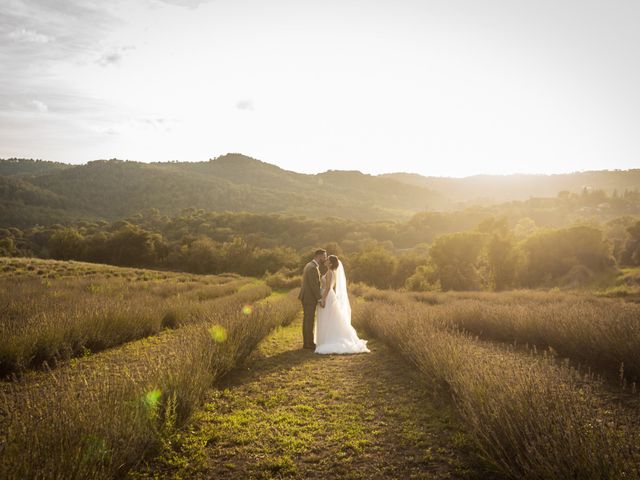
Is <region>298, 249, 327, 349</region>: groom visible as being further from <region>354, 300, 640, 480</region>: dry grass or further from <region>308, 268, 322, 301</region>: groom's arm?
<region>354, 300, 640, 480</region>: dry grass

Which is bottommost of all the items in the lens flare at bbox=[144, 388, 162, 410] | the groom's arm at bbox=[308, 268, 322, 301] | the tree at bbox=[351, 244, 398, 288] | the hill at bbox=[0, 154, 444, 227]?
the tree at bbox=[351, 244, 398, 288]

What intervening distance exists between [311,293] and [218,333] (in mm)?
2647

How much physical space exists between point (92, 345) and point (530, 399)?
7.98 metres

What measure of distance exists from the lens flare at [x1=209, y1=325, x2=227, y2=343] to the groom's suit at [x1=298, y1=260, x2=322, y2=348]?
7.57ft

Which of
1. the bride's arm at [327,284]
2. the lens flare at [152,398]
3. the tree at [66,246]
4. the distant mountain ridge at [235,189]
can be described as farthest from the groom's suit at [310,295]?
the distant mountain ridge at [235,189]

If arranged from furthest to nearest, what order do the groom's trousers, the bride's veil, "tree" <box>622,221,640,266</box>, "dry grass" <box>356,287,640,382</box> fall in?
"tree" <box>622,221,640,266</box> → the bride's veil → the groom's trousers → "dry grass" <box>356,287,640,382</box>

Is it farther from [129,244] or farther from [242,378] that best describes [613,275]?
[129,244]

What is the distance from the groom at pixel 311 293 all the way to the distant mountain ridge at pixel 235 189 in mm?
90856

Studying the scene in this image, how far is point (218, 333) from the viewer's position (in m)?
6.80

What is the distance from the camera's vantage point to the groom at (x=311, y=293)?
8.77 metres

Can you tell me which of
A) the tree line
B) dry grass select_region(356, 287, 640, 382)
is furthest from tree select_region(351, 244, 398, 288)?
dry grass select_region(356, 287, 640, 382)

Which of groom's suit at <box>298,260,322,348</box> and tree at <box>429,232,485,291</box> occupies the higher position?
groom's suit at <box>298,260,322,348</box>

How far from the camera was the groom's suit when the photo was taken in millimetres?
8758

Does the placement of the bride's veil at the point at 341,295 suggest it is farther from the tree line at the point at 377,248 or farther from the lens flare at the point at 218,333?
the tree line at the point at 377,248
